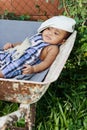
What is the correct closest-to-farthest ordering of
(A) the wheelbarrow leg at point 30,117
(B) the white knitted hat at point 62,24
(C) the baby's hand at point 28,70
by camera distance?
1. (A) the wheelbarrow leg at point 30,117
2. (C) the baby's hand at point 28,70
3. (B) the white knitted hat at point 62,24

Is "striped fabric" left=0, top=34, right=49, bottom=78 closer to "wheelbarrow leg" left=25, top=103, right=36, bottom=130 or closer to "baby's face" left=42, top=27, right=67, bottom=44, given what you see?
"baby's face" left=42, top=27, right=67, bottom=44

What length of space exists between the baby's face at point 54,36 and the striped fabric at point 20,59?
0.04 m

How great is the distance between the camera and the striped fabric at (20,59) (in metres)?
3.14

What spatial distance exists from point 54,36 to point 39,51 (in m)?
0.15

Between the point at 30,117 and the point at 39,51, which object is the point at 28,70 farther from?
the point at 30,117

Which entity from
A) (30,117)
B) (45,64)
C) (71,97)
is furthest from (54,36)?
(30,117)

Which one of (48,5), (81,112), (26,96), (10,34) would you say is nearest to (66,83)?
(81,112)

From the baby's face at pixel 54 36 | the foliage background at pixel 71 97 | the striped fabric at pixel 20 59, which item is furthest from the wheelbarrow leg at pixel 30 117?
the baby's face at pixel 54 36

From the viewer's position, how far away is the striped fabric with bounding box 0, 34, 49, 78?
124 inches

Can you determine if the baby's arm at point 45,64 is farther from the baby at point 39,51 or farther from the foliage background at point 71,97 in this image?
the foliage background at point 71,97

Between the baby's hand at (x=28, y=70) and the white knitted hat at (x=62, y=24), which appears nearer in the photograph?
the baby's hand at (x=28, y=70)

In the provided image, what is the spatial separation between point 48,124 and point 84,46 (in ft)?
2.04

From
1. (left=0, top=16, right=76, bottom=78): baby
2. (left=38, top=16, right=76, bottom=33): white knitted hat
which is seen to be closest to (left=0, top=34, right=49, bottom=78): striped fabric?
(left=0, top=16, right=76, bottom=78): baby

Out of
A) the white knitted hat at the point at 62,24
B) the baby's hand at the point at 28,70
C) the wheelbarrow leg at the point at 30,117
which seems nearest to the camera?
the wheelbarrow leg at the point at 30,117
